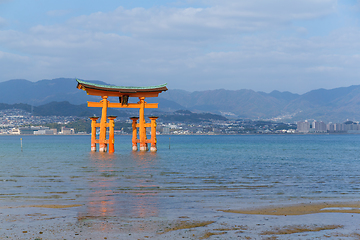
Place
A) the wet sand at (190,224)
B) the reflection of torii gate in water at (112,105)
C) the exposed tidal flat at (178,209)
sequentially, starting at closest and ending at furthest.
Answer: the wet sand at (190,224) → the exposed tidal flat at (178,209) → the reflection of torii gate in water at (112,105)

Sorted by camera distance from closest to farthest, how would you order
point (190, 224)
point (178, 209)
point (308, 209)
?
point (190, 224) < point (178, 209) < point (308, 209)

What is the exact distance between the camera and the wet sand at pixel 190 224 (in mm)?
10234

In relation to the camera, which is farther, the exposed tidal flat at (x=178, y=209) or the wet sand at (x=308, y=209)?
the wet sand at (x=308, y=209)

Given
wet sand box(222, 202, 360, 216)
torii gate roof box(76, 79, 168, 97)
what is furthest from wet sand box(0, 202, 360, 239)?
torii gate roof box(76, 79, 168, 97)

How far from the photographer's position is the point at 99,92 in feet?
168

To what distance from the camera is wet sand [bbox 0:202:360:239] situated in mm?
10234

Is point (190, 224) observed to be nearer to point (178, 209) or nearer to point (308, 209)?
point (178, 209)

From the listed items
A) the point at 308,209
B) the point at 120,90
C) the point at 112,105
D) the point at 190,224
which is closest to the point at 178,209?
the point at 190,224

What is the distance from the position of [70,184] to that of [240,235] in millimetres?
13525

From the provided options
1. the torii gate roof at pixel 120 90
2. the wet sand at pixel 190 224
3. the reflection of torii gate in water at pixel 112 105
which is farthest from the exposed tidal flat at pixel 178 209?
the torii gate roof at pixel 120 90

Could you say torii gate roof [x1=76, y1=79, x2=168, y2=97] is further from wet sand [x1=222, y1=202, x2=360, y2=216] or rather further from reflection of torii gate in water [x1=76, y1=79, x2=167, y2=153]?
wet sand [x1=222, y1=202, x2=360, y2=216]

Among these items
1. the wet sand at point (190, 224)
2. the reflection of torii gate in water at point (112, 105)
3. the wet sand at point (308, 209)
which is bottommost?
the wet sand at point (308, 209)

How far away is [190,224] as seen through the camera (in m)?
11.5

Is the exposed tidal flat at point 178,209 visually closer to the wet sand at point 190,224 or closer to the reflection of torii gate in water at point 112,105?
the wet sand at point 190,224
